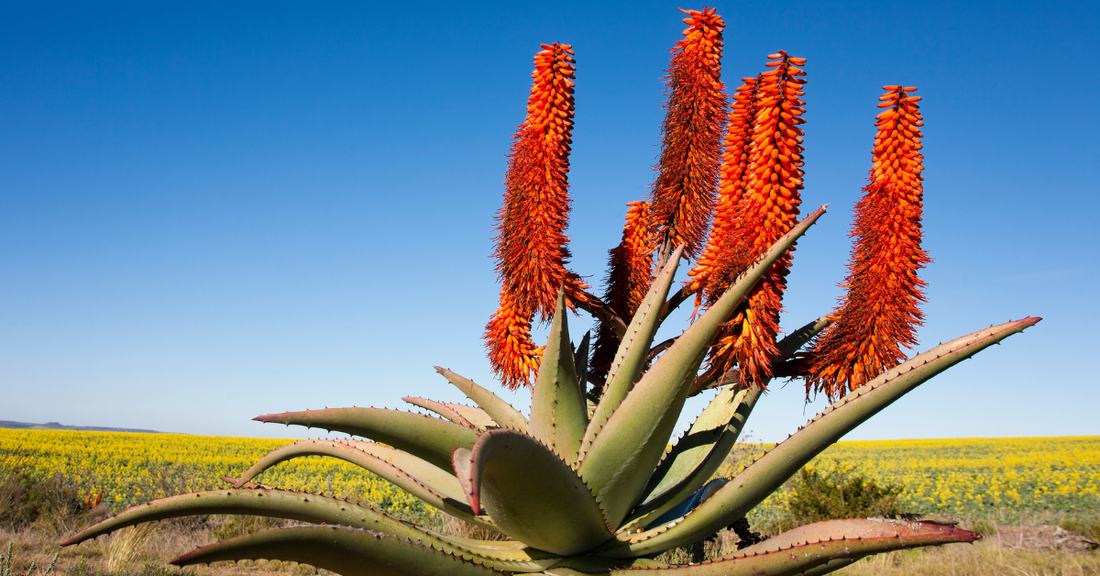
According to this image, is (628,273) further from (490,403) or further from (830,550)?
(830,550)

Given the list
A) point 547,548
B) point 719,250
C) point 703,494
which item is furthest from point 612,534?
point 719,250

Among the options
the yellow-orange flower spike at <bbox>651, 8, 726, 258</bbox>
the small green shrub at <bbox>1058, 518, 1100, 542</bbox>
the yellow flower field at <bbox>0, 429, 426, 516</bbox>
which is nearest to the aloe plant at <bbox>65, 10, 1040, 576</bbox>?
the yellow-orange flower spike at <bbox>651, 8, 726, 258</bbox>

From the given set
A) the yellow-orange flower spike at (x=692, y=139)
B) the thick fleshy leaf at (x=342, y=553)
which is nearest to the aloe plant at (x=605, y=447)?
the thick fleshy leaf at (x=342, y=553)

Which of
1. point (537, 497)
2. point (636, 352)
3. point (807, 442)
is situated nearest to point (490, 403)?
point (636, 352)

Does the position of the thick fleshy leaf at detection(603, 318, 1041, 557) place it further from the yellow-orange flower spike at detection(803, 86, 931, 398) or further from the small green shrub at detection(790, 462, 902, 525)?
the small green shrub at detection(790, 462, 902, 525)

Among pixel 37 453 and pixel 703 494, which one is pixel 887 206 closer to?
pixel 703 494

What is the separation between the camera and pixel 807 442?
245cm

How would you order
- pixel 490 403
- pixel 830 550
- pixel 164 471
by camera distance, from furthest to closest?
pixel 164 471 → pixel 490 403 → pixel 830 550

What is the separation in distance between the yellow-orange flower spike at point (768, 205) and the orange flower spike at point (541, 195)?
784mm

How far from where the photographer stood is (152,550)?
741cm

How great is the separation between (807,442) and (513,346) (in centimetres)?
160

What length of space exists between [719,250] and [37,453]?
2758cm

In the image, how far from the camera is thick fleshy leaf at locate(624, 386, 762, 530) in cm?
289

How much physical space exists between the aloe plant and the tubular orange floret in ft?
0.05
